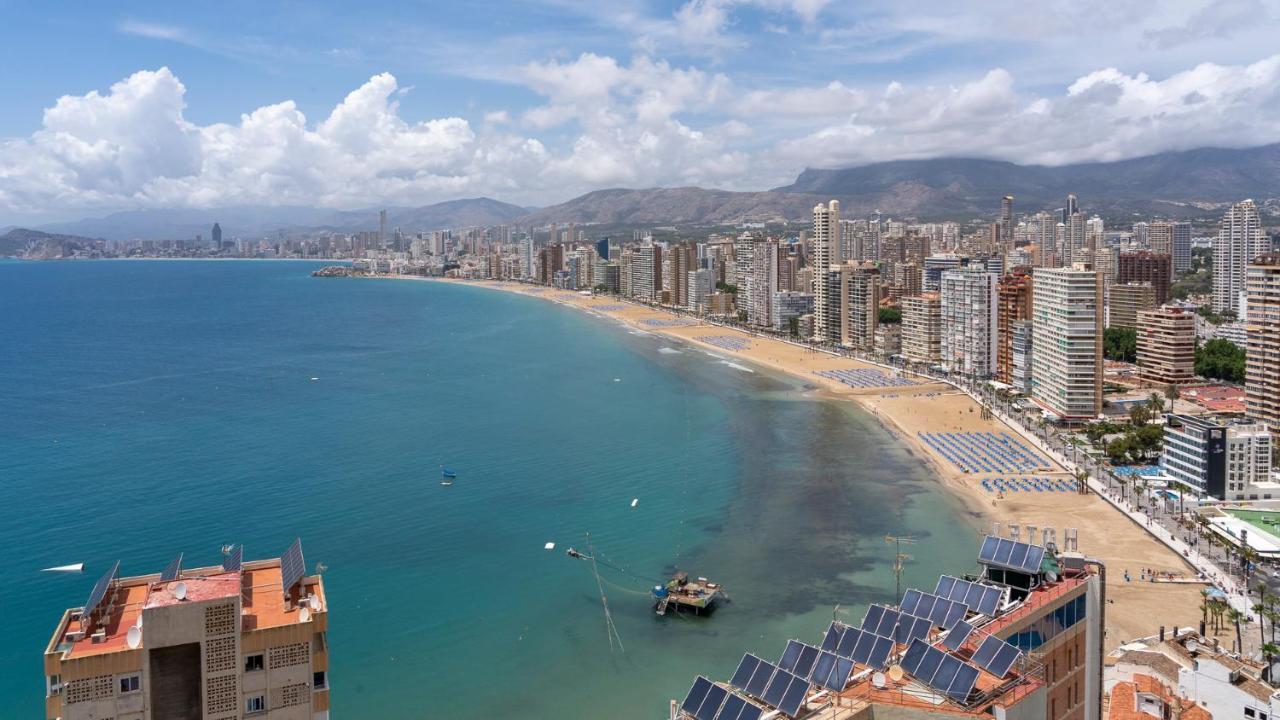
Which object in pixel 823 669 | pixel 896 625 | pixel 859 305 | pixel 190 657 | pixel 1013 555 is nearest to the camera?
pixel 190 657

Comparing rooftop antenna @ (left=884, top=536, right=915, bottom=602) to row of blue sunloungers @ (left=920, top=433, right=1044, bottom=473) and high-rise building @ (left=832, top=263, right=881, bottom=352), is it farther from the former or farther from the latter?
high-rise building @ (left=832, top=263, right=881, bottom=352)

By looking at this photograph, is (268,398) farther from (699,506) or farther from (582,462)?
(699,506)

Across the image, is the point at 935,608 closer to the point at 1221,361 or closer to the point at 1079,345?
the point at 1079,345

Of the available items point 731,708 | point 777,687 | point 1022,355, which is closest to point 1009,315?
point 1022,355

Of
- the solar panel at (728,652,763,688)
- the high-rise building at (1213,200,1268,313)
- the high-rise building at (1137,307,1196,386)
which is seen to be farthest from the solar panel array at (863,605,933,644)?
the high-rise building at (1213,200,1268,313)

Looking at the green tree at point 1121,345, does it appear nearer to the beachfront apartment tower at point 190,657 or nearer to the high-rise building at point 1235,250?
the high-rise building at point 1235,250
